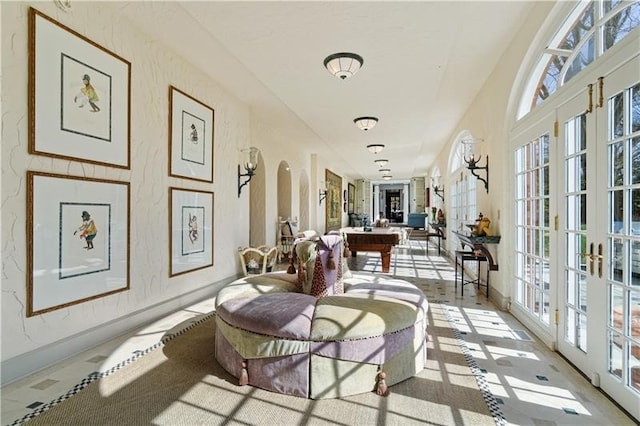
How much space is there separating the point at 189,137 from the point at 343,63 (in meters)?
2.24

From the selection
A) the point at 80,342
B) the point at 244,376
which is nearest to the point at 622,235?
the point at 244,376

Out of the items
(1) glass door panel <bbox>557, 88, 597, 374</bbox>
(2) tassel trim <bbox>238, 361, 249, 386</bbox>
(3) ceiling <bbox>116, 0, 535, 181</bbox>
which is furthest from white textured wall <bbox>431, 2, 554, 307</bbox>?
(2) tassel trim <bbox>238, 361, 249, 386</bbox>

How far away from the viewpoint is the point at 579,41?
2.71 metres

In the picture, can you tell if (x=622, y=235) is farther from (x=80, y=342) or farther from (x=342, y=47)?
(x=80, y=342)

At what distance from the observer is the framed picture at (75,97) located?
2545 mm

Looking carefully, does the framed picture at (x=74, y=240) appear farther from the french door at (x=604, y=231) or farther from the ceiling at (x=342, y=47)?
the french door at (x=604, y=231)

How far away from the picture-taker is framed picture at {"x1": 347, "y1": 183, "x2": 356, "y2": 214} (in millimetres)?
18188

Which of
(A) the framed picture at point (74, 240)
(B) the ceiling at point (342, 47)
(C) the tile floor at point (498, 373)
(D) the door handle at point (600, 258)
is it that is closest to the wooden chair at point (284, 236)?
(B) the ceiling at point (342, 47)

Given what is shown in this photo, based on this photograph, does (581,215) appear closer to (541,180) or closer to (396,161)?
(541,180)

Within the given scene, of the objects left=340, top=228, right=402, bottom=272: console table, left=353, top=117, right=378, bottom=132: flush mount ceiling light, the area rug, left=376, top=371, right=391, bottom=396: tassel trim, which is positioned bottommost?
the area rug

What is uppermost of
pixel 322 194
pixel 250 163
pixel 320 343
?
pixel 250 163

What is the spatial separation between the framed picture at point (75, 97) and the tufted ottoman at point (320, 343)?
194 centimetres

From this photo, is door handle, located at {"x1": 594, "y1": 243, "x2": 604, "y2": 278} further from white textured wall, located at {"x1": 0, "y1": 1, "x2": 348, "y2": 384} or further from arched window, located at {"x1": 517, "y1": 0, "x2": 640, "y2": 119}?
white textured wall, located at {"x1": 0, "y1": 1, "x2": 348, "y2": 384}

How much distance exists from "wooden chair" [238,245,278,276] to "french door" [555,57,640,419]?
4.29m
